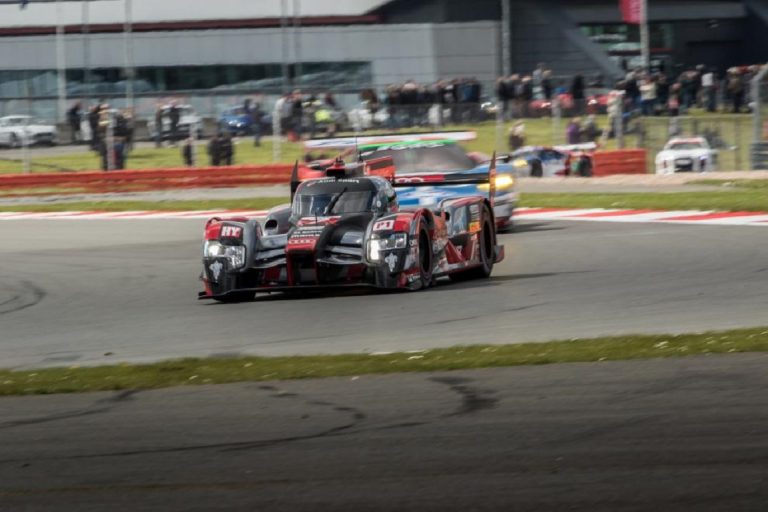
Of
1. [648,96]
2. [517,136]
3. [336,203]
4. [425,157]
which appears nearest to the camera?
[336,203]

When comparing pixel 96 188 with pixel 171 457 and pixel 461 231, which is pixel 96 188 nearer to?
pixel 461 231

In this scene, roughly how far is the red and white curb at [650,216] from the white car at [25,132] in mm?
12598

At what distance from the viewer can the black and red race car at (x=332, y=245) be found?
42.2 ft

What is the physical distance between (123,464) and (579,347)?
3764 mm

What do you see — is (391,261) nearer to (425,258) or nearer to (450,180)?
(425,258)

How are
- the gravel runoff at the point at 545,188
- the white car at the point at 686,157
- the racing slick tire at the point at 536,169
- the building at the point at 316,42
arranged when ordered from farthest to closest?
the building at the point at 316,42
the racing slick tire at the point at 536,169
the white car at the point at 686,157
the gravel runoff at the point at 545,188

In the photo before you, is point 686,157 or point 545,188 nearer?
point 545,188

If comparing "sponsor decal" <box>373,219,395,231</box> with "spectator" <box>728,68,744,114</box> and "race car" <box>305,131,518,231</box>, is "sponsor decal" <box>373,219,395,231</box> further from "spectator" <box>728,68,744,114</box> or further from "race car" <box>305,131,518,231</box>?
"spectator" <box>728,68,744,114</box>

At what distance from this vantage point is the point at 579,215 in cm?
2169

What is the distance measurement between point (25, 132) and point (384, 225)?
2023cm

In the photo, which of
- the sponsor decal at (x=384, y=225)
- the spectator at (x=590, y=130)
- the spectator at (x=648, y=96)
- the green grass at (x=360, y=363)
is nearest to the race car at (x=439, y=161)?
the sponsor decal at (x=384, y=225)

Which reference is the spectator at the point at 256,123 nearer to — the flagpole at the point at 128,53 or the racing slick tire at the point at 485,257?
the flagpole at the point at 128,53

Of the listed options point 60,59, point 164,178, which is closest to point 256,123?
point 164,178

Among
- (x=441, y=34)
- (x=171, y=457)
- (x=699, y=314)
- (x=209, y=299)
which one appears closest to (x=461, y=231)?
(x=209, y=299)
